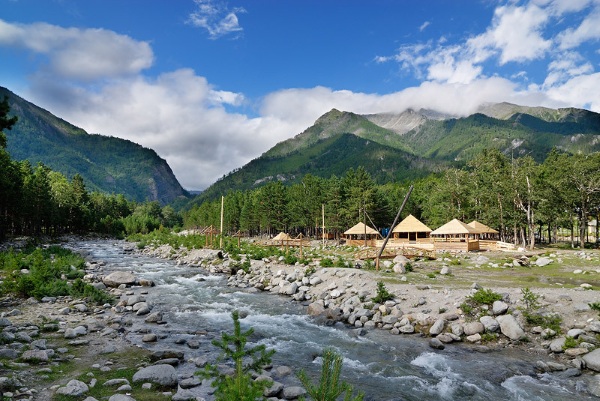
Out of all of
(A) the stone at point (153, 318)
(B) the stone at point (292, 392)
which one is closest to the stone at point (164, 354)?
(B) the stone at point (292, 392)

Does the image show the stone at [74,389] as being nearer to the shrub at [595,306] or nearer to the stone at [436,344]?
the stone at [436,344]

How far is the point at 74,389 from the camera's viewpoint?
308 inches

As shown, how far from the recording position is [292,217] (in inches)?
3465

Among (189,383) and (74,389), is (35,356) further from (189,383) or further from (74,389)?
(189,383)

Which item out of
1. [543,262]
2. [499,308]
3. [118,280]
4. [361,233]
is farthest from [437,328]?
[361,233]

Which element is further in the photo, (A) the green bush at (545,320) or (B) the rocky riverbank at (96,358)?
(A) the green bush at (545,320)

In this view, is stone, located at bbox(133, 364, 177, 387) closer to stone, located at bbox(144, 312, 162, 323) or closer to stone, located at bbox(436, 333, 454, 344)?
stone, located at bbox(144, 312, 162, 323)

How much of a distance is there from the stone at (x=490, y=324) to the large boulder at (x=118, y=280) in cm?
2325

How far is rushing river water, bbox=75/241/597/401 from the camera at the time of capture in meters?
9.93

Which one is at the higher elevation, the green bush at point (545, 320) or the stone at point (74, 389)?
the stone at point (74, 389)

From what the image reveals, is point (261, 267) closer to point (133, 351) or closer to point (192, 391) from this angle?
point (133, 351)

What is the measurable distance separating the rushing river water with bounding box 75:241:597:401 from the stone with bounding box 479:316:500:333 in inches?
58.5

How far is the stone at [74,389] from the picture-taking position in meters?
7.69

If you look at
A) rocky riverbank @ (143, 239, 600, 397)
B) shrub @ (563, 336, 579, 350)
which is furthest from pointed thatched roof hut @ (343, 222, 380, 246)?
shrub @ (563, 336, 579, 350)
